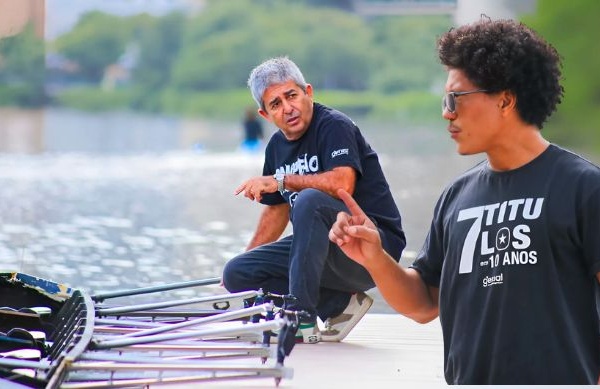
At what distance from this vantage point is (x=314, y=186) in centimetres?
515

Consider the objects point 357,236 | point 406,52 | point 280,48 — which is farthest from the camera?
point 406,52

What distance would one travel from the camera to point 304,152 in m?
5.36

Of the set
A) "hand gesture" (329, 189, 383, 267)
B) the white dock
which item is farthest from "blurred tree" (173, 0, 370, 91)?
"hand gesture" (329, 189, 383, 267)

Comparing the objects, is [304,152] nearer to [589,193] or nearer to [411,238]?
[589,193]

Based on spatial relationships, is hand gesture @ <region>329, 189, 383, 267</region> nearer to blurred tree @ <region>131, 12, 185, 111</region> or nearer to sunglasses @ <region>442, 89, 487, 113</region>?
sunglasses @ <region>442, 89, 487, 113</region>

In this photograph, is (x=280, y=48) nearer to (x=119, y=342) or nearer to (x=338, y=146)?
(x=338, y=146)

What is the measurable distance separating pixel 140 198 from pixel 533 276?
46.7 ft

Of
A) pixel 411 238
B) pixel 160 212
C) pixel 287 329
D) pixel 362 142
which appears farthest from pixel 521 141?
pixel 160 212

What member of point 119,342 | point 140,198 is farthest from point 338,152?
point 140,198

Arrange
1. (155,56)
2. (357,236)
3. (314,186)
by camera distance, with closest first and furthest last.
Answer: (357,236)
(314,186)
(155,56)

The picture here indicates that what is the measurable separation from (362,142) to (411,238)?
21.2ft

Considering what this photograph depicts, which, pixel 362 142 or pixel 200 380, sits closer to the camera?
pixel 200 380

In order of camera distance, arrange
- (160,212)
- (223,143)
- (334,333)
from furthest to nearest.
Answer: (223,143), (160,212), (334,333)

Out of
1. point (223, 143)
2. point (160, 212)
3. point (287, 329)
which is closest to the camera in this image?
point (287, 329)
